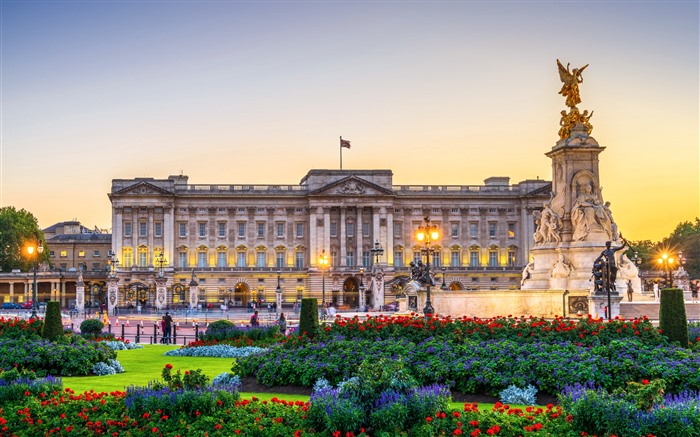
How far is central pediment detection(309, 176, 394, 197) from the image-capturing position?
101 meters

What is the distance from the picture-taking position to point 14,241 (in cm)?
11006

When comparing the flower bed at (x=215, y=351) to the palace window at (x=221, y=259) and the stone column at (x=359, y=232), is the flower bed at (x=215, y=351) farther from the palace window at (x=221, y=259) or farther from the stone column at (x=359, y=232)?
the palace window at (x=221, y=259)

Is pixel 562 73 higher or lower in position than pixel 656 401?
higher

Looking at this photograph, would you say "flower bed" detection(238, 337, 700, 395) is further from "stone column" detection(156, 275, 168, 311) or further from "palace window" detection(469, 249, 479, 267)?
"palace window" detection(469, 249, 479, 267)

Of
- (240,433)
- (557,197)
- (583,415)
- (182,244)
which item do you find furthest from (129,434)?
(182,244)

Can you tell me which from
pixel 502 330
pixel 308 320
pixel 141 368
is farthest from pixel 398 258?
pixel 502 330

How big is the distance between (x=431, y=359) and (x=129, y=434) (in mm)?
6577

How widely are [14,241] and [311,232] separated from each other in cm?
3989

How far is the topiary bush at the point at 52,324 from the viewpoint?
22297mm

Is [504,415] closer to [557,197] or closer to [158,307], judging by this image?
[557,197]

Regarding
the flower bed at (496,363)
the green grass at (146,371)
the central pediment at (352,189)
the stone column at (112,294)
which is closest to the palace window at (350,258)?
the central pediment at (352,189)

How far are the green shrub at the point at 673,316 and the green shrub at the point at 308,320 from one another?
25.5 feet

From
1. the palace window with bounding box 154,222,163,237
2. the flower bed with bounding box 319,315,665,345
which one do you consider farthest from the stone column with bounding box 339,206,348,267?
the flower bed with bounding box 319,315,665,345

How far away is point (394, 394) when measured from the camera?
483 inches
